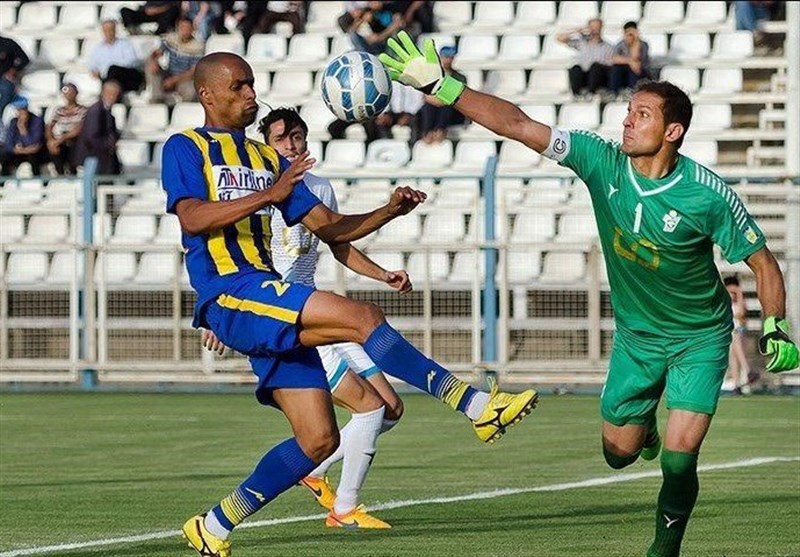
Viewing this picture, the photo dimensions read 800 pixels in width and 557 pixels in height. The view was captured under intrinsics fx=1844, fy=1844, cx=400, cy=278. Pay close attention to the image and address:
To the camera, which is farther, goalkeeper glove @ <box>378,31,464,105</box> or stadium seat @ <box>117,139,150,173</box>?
stadium seat @ <box>117,139,150,173</box>

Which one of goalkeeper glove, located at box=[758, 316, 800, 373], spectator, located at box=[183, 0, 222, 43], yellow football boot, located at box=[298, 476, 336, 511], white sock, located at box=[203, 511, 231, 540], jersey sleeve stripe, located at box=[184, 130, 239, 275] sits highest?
spectator, located at box=[183, 0, 222, 43]

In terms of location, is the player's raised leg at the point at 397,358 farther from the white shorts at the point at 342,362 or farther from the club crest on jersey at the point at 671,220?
the white shorts at the point at 342,362

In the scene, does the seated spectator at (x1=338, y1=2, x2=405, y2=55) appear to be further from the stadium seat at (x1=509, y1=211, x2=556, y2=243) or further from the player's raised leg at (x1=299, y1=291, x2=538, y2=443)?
the player's raised leg at (x1=299, y1=291, x2=538, y2=443)

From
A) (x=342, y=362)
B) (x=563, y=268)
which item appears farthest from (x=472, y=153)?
(x=342, y=362)

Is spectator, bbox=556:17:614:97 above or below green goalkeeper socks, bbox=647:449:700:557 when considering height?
above

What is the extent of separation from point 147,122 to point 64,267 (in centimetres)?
469

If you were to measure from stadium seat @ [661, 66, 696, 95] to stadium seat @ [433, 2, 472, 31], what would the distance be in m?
3.43

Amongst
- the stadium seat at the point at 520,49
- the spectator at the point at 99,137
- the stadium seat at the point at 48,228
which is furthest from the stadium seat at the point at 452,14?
the stadium seat at the point at 48,228

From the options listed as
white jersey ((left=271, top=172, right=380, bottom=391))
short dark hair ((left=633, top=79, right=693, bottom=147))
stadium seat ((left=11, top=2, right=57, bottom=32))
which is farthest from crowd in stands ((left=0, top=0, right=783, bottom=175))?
short dark hair ((left=633, top=79, right=693, bottom=147))

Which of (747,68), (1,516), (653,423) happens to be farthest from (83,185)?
(653,423)

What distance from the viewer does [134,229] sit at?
76.4ft

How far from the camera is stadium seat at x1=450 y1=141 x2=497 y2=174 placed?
2484cm

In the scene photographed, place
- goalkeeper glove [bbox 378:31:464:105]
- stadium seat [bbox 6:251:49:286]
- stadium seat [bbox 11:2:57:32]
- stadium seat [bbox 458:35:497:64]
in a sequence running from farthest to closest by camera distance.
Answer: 1. stadium seat [bbox 11:2:57:32]
2. stadium seat [bbox 458:35:497:64]
3. stadium seat [bbox 6:251:49:286]
4. goalkeeper glove [bbox 378:31:464:105]

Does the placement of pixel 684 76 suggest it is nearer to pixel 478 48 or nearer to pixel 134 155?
pixel 478 48
